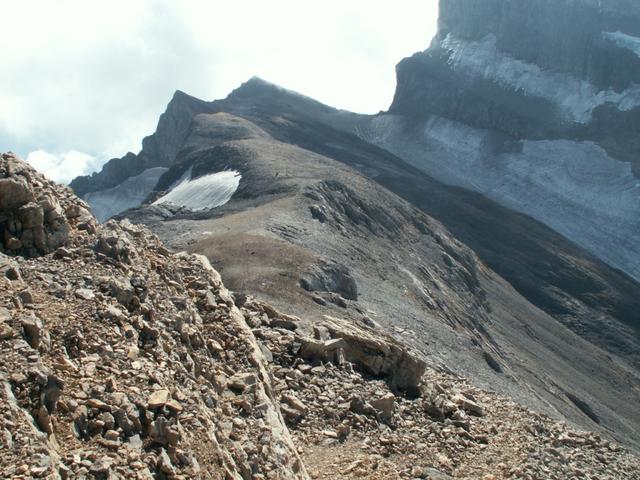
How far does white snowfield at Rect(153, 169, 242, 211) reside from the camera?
74.5m

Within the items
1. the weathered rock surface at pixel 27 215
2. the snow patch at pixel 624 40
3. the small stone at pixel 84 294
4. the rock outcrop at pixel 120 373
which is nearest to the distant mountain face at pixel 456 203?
the snow patch at pixel 624 40

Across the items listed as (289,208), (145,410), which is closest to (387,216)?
(289,208)

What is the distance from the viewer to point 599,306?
316 ft

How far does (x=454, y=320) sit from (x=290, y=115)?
9275 centimetres

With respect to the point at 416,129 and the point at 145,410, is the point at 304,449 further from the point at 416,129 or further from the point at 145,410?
the point at 416,129

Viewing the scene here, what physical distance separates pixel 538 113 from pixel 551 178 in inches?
931

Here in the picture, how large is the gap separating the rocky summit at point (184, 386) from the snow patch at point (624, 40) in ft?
549

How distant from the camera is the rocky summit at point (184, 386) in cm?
920

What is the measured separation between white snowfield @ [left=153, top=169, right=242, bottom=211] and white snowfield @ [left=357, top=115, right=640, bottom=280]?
7292 centimetres

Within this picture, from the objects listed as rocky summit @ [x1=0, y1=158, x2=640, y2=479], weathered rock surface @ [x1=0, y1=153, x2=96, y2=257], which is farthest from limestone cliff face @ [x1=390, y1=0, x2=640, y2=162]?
weathered rock surface @ [x1=0, y1=153, x2=96, y2=257]

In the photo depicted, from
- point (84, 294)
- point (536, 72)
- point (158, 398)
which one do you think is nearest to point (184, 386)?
point (158, 398)

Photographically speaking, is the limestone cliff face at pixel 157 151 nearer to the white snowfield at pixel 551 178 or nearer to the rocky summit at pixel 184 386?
the white snowfield at pixel 551 178

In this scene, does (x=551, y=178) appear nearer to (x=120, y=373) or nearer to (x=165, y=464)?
(x=120, y=373)

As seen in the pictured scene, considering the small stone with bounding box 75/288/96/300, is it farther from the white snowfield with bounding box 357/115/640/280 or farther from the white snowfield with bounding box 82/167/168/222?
the white snowfield with bounding box 357/115/640/280
